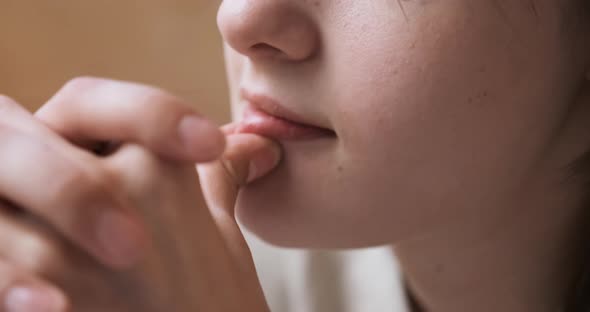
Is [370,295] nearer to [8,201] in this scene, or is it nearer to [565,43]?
[565,43]

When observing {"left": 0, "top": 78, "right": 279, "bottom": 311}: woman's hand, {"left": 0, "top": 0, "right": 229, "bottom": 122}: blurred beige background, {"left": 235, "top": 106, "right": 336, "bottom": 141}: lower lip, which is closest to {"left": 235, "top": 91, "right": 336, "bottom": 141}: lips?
{"left": 235, "top": 106, "right": 336, "bottom": 141}: lower lip

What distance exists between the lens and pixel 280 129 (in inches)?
17.6

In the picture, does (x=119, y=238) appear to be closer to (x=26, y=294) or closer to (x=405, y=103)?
(x=26, y=294)

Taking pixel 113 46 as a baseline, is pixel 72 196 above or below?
above

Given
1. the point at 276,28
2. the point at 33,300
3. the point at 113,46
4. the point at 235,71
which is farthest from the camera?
the point at 113,46

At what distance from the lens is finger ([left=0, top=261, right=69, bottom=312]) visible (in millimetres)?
267

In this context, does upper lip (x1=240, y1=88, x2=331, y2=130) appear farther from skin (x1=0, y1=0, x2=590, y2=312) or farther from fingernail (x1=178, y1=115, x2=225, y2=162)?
fingernail (x1=178, y1=115, x2=225, y2=162)

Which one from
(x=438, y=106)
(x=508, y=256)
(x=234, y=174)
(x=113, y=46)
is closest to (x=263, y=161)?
(x=234, y=174)

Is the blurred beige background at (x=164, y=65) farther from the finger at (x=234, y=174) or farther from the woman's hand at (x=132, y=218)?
the woman's hand at (x=132, y=218)

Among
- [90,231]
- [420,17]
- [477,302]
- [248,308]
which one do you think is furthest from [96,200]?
[477,302]

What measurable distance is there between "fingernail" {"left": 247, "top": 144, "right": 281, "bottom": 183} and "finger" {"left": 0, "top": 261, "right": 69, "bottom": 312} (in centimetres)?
18

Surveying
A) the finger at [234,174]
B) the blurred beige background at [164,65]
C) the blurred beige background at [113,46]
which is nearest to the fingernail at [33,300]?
the finger at [234,174]

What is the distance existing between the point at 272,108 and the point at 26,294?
8.9 inches

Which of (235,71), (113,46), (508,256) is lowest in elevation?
(508,256)
